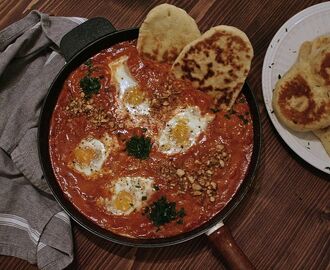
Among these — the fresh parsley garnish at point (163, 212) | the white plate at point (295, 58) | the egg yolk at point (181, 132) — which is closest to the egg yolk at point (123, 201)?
the fresh parsley garnish at point (163, 212)

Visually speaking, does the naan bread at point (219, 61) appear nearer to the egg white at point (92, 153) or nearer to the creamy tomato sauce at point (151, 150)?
the creamy tomato sauce at point (151, 150)

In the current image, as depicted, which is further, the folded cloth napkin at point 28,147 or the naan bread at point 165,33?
the folded cloth napkin at point 28,147

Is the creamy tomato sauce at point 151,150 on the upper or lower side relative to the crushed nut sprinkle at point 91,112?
lower

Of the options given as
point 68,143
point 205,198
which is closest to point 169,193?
point 205,198

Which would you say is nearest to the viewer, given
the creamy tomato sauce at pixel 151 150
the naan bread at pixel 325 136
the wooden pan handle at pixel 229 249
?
the wooden pan handle at pixel 229 249

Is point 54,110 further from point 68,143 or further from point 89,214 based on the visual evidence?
point 89,214

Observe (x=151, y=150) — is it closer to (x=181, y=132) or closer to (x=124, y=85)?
(x=181, y=132)
